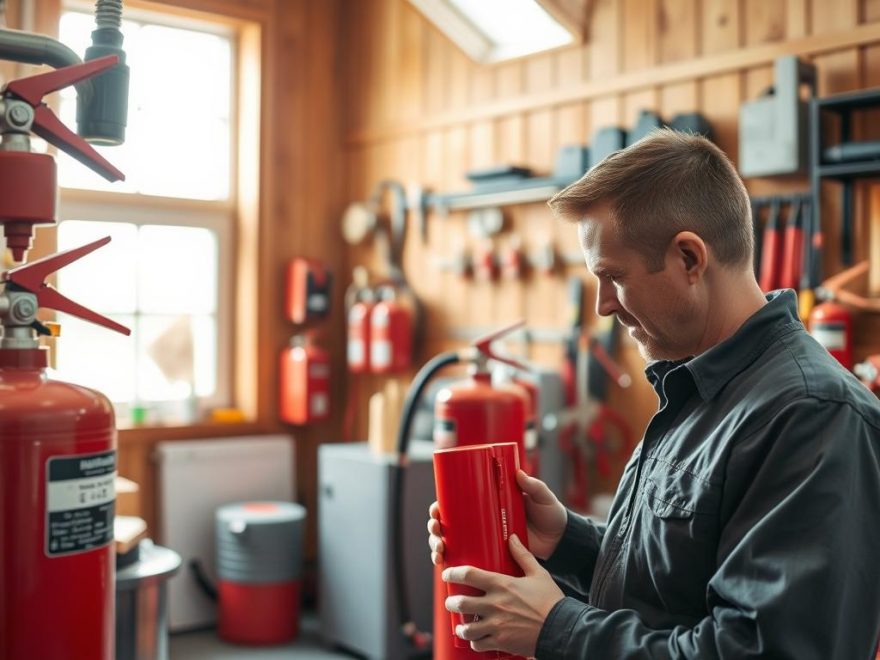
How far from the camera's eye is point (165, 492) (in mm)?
4371

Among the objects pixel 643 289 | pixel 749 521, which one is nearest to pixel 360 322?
pixel 643 289

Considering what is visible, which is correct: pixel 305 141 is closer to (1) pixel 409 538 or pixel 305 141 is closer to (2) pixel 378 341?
(2) pixel 378 341

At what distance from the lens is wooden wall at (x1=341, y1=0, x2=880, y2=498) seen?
3234 millimetres

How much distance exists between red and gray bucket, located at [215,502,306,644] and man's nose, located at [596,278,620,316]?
3037 mm

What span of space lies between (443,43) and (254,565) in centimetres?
253

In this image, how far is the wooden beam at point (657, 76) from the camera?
122 inches

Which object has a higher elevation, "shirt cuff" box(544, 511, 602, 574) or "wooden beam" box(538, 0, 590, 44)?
"wooden beam" box(538, 0, 590, 44)

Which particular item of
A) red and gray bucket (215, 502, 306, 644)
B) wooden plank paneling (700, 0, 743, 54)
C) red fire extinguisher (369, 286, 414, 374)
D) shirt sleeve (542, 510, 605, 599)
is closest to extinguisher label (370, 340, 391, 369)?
red fire extinguisher (369, 286, 414, 374)

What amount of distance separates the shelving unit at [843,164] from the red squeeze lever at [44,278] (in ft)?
7.54

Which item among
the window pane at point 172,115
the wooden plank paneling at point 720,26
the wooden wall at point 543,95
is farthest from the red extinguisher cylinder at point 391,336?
the wooden plank paneling at point 720,26

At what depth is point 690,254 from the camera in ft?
4.22

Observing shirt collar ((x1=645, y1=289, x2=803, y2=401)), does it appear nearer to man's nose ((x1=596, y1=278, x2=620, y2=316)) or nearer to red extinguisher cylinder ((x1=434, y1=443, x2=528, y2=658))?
man's nose ((x1=596, y1=278, x2=620, y2=316))

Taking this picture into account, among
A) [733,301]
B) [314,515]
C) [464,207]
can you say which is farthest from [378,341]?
[733,301]

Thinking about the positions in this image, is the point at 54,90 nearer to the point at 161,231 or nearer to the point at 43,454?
the point at 43,454
